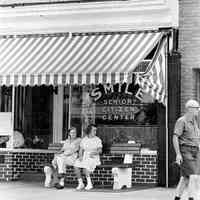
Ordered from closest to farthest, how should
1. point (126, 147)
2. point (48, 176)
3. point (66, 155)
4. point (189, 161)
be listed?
point (189, 161)
point (66, 155)
point (48, 176)
point (126, 147)

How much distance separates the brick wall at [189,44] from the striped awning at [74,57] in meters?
0.84

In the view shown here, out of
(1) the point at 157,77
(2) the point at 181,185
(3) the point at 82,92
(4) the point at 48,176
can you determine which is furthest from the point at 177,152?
(3) the point at 82,92

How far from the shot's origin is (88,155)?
13078mm

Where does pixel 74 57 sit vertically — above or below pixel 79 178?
above

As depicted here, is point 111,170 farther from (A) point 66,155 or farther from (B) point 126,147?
(A) point 66,155

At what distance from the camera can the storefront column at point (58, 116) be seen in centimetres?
1498

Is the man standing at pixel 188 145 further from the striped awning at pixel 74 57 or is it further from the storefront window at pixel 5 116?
the storefront window at pixel 5 116

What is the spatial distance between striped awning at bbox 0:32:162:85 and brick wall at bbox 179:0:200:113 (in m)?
0.84

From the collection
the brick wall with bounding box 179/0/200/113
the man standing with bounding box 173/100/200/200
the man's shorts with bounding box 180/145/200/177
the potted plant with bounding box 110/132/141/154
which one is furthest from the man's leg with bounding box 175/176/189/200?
the brick wall with bounding box 179/0/200/113

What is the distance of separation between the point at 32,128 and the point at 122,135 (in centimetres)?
251

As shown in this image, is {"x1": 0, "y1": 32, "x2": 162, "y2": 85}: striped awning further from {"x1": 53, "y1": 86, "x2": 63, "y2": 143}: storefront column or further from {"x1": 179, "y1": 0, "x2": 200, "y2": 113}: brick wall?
{"x1": 53, "y1": 86, "x2": 63, "y2": 143}: storefront column

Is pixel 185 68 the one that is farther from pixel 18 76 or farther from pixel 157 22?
pixel 18 76

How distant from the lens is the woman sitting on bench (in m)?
13.3

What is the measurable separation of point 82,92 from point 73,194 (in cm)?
356
